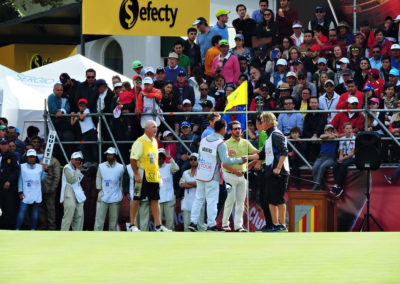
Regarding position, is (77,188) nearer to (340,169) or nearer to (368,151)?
(340,169)

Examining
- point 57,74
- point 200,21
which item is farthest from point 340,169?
point 57,74

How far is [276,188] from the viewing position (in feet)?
42.5

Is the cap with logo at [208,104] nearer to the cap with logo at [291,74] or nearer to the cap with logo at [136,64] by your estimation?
the cap with logo at [291,74]

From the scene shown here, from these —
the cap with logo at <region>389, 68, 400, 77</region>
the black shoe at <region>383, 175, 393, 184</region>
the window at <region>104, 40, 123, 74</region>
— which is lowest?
the black shoe at <region>383, 175, 393, 184</region>

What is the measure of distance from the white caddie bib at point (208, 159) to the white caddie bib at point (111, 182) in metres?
2.61

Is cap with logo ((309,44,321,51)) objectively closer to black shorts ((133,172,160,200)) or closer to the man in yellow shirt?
→ the man in yellow shirt

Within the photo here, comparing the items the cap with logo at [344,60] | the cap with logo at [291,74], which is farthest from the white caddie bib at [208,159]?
the cap with logo at [344,60]

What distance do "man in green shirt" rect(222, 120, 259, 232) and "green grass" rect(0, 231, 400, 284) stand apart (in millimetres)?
7958

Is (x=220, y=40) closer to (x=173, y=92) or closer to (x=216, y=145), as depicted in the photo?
(x=173, y=92)

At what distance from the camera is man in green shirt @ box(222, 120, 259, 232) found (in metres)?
13.4

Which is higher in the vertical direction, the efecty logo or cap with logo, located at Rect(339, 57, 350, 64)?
the efecty logo

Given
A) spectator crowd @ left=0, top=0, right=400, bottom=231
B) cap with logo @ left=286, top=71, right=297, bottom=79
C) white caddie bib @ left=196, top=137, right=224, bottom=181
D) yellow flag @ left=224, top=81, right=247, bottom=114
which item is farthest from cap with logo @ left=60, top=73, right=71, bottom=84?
white caddie bib @ left=196, top=137, right=224, bottom=181

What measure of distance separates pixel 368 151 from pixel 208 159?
8.07ft

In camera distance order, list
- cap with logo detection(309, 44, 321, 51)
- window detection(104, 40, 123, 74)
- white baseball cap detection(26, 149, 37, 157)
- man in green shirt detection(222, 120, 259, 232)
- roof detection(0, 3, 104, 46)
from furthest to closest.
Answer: window detection(104, 40, 123, 74) → roof detection(0, 3, 104, 46) → cap with logo detection(309, 44, 321, 51) → white baseball cap detection(26, 149, 37, 157) → man in green shirt detection(222, 120, 259, 232)
